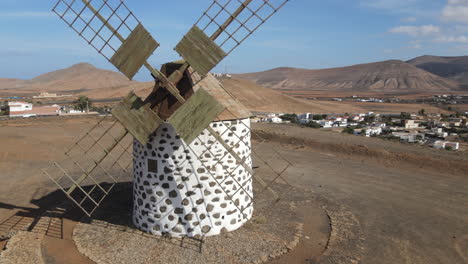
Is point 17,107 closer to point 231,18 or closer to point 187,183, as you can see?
point 187,183

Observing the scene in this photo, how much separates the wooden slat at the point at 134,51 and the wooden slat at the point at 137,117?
0.74 m

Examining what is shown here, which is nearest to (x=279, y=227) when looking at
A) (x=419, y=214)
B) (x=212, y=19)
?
(x=419, y=214)

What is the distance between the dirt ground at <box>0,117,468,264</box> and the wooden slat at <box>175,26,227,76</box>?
5644 mm

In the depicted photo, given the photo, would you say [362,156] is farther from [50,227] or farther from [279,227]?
[50,227]

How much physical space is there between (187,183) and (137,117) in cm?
235

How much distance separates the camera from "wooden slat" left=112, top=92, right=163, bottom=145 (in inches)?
360

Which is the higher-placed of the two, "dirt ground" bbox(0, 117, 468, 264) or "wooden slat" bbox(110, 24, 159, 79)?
"wooden slat" bbox(110, 24, 159, 79)

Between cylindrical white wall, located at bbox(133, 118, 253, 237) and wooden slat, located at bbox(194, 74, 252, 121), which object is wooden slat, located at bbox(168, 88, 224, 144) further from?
wooden slat, located at bbox(194, 74, 252, 121)

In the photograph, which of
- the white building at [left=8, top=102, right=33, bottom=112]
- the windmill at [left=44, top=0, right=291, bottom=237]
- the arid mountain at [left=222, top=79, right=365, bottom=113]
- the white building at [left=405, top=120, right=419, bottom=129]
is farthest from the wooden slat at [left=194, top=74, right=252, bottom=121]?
the arid mountain at [left=222, top=79, right=365, bottom=113]

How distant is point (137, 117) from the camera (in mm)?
9203

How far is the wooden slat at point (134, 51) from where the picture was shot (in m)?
8.95

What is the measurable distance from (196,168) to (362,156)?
51.4ft

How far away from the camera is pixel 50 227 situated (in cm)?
1087

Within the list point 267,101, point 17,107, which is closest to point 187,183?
point 17,107
